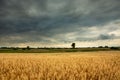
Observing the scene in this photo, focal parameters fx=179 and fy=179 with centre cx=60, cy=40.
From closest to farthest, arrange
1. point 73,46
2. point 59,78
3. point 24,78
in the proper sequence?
point 24,78
point 59,78
point 73,46

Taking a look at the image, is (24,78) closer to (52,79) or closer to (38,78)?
(38,78)

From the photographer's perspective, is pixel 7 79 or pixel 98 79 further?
pixel 98 79

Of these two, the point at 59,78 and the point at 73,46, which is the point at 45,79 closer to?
the point at 59,78

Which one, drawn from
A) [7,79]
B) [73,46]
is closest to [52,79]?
[7,79]

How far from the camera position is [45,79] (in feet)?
17.7

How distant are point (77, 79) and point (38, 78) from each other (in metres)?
1.20

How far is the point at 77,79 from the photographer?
18.1ft

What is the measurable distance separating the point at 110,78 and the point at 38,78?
7.82ft

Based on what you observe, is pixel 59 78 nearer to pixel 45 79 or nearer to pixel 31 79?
pixel 45 79

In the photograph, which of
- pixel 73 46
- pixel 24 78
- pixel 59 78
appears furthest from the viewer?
pixel 73 46

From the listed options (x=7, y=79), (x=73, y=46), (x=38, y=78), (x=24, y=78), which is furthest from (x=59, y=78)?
(x=73, y=46)

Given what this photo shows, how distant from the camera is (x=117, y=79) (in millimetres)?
5789

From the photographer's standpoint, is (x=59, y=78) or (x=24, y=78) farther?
(x=59, y=78)

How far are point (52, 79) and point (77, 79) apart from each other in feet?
2.54
